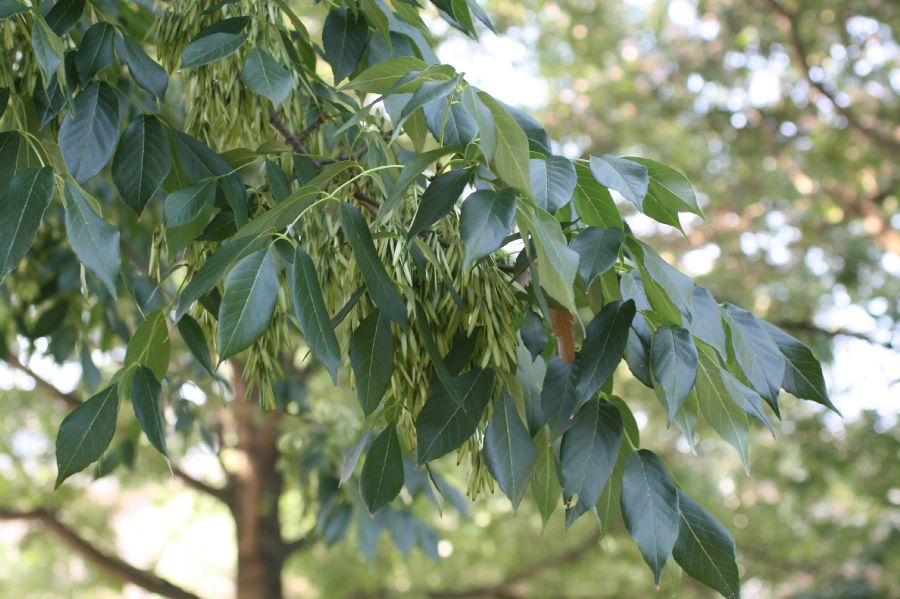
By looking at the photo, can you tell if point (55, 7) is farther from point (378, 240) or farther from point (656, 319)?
point (656, 319)

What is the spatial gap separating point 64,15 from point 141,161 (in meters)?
0.26

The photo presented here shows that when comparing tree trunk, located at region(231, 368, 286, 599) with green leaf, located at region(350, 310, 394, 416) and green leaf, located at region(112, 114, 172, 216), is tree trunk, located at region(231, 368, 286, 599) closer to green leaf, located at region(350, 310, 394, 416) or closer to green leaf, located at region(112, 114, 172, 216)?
green leaf, located at region(112, 114, 172, 216)

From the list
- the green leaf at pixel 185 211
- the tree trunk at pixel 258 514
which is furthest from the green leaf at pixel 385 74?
the tree trunk at pixel 258 514

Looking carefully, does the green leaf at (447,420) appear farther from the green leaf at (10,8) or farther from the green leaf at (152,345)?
the green leaf at (10,8)

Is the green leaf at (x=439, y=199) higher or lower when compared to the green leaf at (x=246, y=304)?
higher

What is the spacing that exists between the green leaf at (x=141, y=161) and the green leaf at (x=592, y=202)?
1.76 ft

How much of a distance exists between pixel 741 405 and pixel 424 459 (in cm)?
35

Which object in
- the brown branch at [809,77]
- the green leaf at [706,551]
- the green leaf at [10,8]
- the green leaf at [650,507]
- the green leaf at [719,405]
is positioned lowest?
the brown branch at [809,77]

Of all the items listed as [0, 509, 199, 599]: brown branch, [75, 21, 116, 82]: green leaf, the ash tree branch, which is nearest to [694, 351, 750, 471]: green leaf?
[75, 21, 116, 82]: green leaf

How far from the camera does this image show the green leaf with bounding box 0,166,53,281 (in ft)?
3.46

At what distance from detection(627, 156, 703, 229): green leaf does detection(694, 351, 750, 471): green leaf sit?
0.18m

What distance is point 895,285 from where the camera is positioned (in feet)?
18.2

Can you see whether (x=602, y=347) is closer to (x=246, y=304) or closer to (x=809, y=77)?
(x=246, y=304)

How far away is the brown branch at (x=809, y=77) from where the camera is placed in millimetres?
5602
